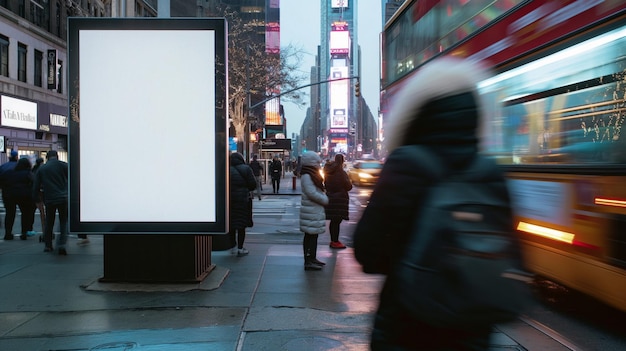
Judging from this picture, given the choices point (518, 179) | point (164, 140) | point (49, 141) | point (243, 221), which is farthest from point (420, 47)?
point (49, 141)

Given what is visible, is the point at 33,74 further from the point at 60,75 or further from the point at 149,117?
the point at 149,117

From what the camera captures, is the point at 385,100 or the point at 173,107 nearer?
the point at 173,107

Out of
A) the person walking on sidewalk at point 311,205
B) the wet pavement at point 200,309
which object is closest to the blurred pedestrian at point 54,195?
the wet pavement at point 200,309

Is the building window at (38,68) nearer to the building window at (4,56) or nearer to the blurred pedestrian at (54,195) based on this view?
the building window at (4,56)

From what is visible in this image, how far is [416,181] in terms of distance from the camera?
5.91ft

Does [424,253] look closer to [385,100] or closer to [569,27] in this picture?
[569,27]

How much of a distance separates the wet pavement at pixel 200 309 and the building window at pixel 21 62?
26.2 m

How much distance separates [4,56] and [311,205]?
28075 mm

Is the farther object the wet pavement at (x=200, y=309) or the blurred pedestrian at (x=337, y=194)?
the blurred pedestrian at (x=337, y=194)

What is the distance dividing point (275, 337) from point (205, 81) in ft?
10.8

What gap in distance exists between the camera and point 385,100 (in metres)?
11.5

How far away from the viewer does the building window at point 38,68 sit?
32188 mm

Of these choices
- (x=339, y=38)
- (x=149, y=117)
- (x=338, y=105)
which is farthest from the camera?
(x=339, y=38)

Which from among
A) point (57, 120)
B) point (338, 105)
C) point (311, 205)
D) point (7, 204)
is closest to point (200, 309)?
point (311, 205)
